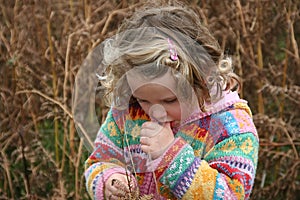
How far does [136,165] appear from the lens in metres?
1.64

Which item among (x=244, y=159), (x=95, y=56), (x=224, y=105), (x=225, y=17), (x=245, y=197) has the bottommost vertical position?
(x=245, y=197)

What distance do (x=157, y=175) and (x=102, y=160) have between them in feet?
0.76

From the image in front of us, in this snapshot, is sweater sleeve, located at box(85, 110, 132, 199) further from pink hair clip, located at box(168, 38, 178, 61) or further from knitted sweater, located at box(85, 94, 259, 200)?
pink hair clip, located at box(168, 38, 178, 61)

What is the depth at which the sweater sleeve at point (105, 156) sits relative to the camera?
1.70 metres

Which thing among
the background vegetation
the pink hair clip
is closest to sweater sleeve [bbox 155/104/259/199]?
the pink hair clip

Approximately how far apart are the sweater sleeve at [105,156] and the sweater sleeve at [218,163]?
0.57 ft

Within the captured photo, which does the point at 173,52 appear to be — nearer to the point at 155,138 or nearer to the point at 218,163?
the point at 155,138

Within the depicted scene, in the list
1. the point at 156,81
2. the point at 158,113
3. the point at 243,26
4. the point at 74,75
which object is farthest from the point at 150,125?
the point at 243,26

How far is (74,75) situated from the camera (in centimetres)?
257

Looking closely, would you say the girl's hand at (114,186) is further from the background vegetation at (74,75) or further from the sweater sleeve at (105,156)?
the background vegetation at (74,75)

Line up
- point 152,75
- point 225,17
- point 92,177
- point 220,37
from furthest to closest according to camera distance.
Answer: point 220,37 → point 225,17 → point 92,177 → point 152,75

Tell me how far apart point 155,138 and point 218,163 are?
19 centimetres

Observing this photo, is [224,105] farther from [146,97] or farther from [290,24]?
[290,24]

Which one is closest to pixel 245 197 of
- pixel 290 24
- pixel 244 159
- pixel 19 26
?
pixel 244 159
